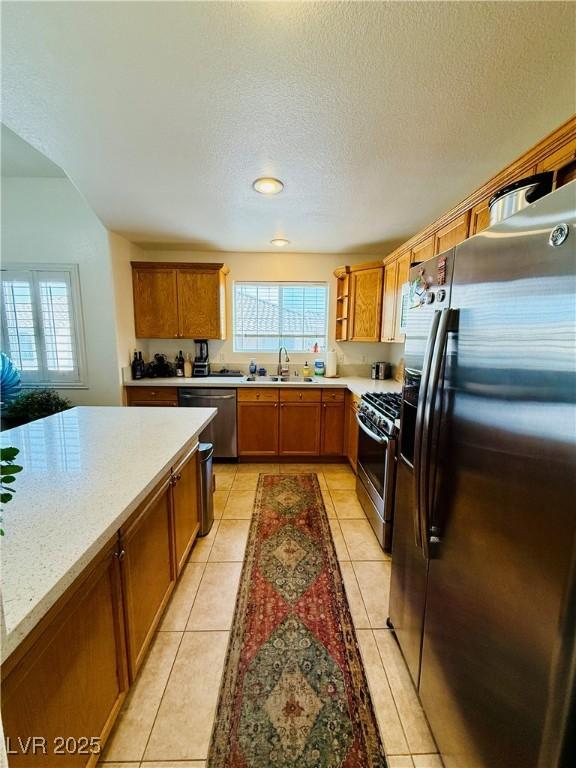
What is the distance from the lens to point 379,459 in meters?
2.25

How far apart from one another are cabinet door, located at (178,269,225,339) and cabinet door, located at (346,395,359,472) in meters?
1.86

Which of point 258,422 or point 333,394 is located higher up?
point 333,394

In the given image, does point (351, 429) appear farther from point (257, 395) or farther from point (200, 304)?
point (200, 304)

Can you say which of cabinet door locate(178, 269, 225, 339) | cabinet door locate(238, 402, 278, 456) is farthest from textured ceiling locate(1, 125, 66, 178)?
cabinet door locate(238, 402, 278, 456)

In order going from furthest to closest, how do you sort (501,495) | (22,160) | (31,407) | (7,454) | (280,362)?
(280,362), (31,407), (22,160), (501,495), (7,454)

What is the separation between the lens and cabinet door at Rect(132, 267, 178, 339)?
370 centimetres

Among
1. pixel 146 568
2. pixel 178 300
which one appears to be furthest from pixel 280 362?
pixel 146 568

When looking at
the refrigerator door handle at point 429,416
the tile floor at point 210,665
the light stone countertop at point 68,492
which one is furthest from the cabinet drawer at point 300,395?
the refrigerator door handle at point 429,416

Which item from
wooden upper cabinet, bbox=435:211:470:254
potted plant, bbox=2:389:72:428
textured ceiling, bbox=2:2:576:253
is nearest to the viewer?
textured ceiling, bbox=2:2:576:253

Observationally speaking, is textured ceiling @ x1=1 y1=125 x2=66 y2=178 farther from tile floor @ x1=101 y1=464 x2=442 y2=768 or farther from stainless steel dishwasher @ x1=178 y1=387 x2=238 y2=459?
tile floor @ x1=101 y1=464 x2=442 y2=768

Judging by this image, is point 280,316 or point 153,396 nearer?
point 153,396

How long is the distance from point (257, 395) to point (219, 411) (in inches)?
19.3

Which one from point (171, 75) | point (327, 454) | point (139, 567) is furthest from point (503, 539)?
point (327, 454)

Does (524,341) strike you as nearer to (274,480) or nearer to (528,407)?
(528,407)
